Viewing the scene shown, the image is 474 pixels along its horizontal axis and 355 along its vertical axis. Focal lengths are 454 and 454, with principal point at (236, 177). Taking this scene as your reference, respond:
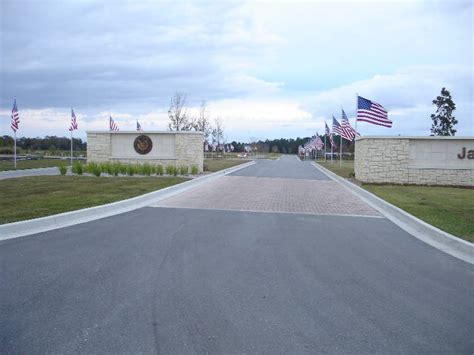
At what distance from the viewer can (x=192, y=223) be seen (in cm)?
1045

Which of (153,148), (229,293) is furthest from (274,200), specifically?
(153,148)

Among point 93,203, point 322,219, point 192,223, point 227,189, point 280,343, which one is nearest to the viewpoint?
point 280,343

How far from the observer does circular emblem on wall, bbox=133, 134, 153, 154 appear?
94.6 ft

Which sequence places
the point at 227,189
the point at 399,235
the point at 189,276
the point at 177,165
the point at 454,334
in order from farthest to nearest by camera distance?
1. the point at 177,165
2. the point at 227,189
3. the point at 399,235
4. the point at 189,276
5. the point at 454,334

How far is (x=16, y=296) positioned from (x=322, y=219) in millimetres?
7866

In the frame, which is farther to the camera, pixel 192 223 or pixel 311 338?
pixel 192 223

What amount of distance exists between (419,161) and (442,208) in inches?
383

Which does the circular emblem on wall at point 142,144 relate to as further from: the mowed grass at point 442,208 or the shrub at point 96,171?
the mowed grass at point 442,208

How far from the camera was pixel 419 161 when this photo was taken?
2245 cm

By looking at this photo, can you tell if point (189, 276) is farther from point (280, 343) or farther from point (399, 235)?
point (399, 235)

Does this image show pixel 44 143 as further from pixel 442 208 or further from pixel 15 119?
pixel 442 208

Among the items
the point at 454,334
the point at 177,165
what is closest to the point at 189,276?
the point at 454,334

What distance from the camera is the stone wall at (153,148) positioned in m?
28.4

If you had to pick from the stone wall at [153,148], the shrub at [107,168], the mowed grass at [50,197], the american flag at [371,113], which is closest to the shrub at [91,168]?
the shrub at [107,168]
